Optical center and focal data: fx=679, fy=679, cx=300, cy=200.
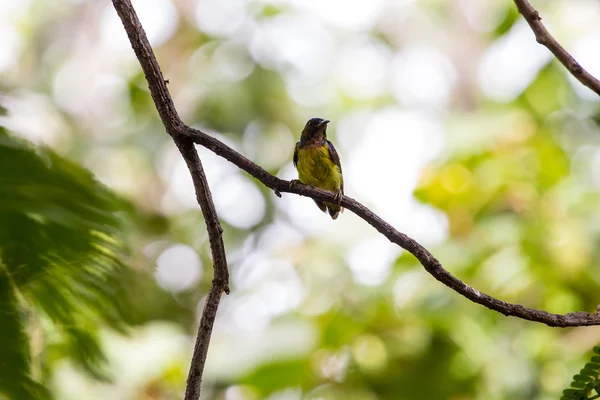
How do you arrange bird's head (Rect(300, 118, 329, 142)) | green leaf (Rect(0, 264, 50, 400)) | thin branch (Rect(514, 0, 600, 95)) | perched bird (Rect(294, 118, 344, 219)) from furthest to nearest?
bird's head (Rect(300, 118, 329, 142)), perched bird (Rect(294, 118, 344, 219)), thin branch (Rect(514, 0, 600, 95)), green leaf (Rect(0, 264, 50, 400))

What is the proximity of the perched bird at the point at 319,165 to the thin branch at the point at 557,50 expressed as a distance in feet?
6.32

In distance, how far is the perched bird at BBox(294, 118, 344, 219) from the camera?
3.36 meters

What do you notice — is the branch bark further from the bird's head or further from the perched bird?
the bird's head

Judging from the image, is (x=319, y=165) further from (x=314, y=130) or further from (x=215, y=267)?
(x=215, y=267)

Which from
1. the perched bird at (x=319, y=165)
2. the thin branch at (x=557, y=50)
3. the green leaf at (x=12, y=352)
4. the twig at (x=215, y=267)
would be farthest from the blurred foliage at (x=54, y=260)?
the perched bird at (x=319, y=165)

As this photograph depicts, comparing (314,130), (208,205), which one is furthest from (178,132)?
(314,130)

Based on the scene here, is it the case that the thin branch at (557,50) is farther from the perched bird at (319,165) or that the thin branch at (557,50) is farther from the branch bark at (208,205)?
the perched bird at (319,165)

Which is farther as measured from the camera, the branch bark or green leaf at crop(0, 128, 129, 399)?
the branch bark

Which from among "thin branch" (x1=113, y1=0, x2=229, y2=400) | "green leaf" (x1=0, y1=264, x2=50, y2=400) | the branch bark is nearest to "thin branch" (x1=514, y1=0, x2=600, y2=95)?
the branch bark

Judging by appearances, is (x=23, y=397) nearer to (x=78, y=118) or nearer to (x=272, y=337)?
(x=272, y=337)

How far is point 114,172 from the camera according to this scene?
7.78m

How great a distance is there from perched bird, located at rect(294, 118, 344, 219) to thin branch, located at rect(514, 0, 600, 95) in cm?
193

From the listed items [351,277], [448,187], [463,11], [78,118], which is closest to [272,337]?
[351,277]

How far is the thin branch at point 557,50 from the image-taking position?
1235mm
